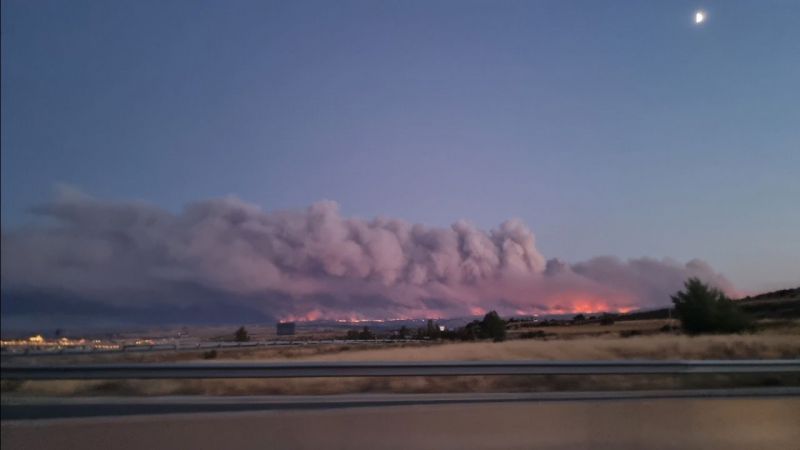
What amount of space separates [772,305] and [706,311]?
1190mm

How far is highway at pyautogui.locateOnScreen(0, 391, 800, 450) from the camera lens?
24.0 feet

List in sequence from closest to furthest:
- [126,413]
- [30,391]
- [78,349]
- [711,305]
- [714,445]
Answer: [714,445] → [126,413] → [78,349] → [30,391] → [711,305]

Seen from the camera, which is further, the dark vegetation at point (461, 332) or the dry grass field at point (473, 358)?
the dry grass field at point (473, 358)

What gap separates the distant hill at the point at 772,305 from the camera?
33.6ft

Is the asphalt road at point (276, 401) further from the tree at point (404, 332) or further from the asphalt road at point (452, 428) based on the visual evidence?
the tree at point (404, 332)

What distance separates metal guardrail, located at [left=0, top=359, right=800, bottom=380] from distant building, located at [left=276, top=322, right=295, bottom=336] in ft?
3.85

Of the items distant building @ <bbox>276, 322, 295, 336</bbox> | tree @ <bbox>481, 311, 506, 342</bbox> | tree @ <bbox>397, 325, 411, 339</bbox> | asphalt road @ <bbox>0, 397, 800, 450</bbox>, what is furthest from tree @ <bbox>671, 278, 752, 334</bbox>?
distant building @ <bbox>276, 322, 295, 336</bbox>

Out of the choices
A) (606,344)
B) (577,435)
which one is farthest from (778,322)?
(577,435)

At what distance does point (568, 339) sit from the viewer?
12008 mm

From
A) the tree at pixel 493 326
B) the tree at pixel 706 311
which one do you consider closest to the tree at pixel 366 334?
the tree at pixel 493 326

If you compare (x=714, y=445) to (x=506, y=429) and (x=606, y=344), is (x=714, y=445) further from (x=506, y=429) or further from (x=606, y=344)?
(x=606, y=344)

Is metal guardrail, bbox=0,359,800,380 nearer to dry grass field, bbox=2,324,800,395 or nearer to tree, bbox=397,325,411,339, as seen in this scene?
dry grass field, bbox=2,324,800,395

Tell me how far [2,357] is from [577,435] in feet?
28.2

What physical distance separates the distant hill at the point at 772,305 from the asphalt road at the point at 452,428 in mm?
1708
